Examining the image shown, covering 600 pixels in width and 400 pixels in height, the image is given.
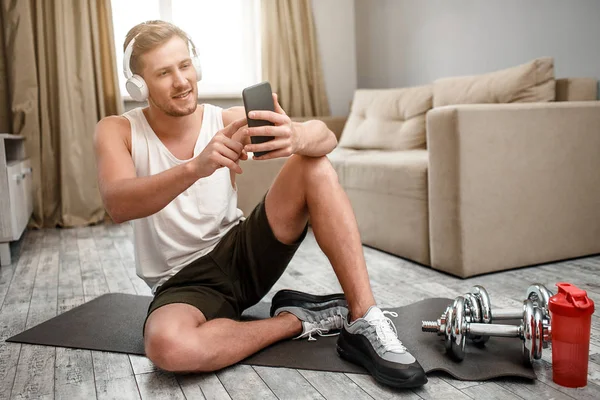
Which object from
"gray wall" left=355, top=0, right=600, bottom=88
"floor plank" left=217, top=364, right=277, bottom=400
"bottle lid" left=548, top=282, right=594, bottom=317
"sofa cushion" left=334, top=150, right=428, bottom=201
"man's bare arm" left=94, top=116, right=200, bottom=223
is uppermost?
"gray wall" left=355, top=0, right=600, bottom=88

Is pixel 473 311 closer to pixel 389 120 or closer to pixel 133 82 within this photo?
pixel 133 82

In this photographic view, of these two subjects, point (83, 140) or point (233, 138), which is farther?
point (83, 140)

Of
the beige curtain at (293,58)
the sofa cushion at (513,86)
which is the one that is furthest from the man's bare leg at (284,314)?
the beige curtain at (293,58)

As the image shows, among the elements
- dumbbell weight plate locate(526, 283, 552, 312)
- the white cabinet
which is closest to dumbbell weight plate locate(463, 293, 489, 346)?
dumbbell weight plate locate(526, 283, 552, 312)

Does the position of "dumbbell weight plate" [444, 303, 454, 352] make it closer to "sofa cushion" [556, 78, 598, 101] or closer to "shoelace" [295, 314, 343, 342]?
"shoelace" [295, 314, 343, 342]

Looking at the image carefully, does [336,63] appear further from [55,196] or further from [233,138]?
[233,138]

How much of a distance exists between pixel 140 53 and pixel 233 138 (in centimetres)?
40

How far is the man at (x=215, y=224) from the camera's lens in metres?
1.30

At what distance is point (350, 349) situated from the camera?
1.39 metres

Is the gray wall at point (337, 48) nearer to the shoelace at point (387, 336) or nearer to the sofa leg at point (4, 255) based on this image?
the sofa leg at point (4, 255)

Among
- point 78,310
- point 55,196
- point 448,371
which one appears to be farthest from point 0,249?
point 448,371

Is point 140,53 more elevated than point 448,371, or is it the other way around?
point 140,53

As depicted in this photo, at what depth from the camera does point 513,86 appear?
253 cm

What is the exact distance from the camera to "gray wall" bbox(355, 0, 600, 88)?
8.71ft
